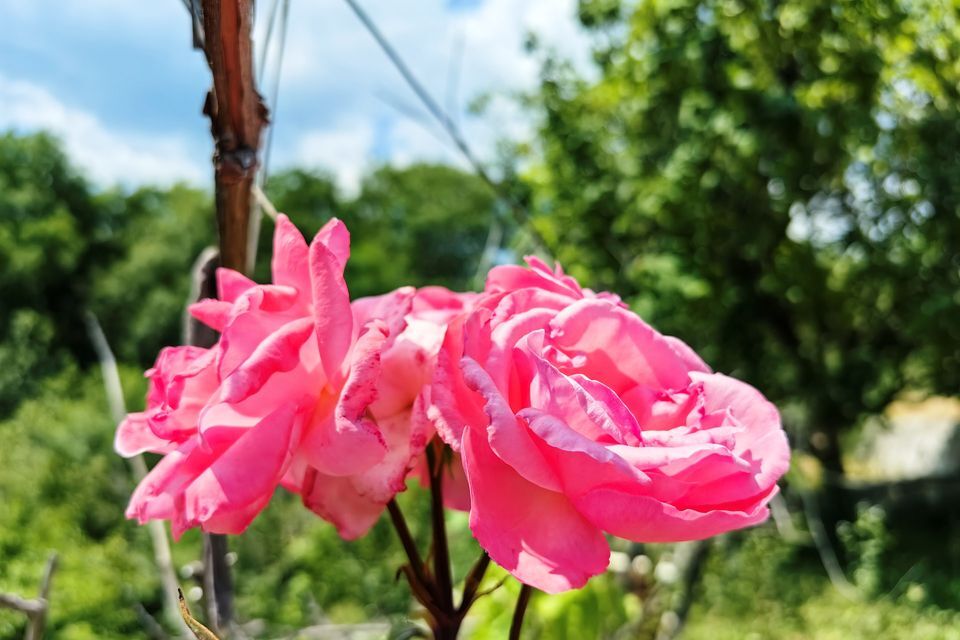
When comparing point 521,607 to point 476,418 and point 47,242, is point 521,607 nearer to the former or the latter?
point 476,418

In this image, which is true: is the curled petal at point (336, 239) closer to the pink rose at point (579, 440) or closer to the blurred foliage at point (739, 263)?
the pink rose at point (579, 440)

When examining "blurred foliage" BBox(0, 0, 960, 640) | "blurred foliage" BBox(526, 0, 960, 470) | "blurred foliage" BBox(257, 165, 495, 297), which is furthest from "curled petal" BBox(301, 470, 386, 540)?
"blurred foliage" BBox(257, 165, 495, 297)

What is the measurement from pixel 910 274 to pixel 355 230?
15112 mm

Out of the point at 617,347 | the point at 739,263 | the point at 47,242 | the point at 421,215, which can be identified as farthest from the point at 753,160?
the point at 421,215

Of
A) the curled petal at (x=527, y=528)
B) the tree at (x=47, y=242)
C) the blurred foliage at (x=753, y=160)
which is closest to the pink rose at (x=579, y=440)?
the curled petal at (x=527, y=528)

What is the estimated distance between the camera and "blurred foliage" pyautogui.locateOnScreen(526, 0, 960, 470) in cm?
408

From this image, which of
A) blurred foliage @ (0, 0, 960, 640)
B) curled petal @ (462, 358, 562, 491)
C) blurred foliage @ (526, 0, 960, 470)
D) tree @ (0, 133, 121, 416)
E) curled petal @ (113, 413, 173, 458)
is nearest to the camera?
curled petal @ (462, 358, 562, 491)

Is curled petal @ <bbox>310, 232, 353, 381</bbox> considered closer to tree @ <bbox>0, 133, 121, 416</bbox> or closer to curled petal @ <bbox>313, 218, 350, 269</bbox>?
curled petal @ <bbox>313, 218, 350, 269</bbox>

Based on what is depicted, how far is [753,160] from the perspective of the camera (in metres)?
4.16

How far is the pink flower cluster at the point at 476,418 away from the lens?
333 millimetres

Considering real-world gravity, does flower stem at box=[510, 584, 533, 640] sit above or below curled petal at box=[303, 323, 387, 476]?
below

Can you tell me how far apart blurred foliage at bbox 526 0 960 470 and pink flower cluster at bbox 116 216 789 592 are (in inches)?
131

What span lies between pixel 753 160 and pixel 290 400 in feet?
13.8

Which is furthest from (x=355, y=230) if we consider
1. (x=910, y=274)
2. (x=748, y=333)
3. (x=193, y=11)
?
(x=193, y=11)
